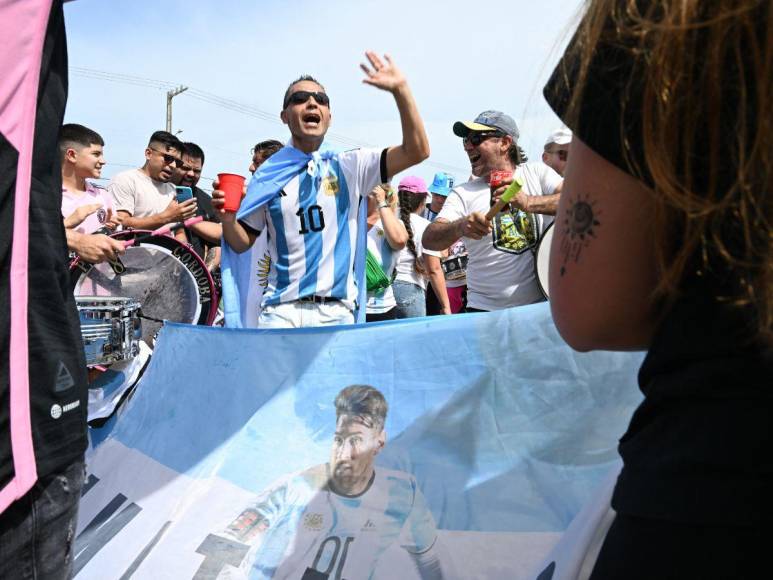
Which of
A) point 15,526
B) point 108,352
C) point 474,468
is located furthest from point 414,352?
point 108,352

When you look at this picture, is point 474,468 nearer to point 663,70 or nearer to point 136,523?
point 136,523

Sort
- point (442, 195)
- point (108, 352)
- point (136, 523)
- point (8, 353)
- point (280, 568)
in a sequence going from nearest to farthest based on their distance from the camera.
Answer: point (8, 353), point (280, 568), point (136, 523), point (108, 352), point (442, 195)

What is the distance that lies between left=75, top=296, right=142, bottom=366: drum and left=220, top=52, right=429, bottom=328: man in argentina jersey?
2.29 feet

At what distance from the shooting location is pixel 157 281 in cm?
495

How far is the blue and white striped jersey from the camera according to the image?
11.3ft

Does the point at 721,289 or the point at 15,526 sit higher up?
the point at 721,289

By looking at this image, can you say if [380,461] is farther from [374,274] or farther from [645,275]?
[374,274]

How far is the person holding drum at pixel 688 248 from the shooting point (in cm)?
66

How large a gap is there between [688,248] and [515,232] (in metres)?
3.05

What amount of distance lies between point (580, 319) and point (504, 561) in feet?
3.80

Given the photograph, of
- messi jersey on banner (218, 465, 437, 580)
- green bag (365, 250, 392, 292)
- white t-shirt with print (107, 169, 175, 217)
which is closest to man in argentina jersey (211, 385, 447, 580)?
messi jersey on banner (218, 465, 437, 580)

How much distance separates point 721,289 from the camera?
0.71 metres

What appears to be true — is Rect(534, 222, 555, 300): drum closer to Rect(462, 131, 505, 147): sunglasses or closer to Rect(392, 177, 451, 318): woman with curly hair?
Rect(462, 131, 505, 147): sunglasses

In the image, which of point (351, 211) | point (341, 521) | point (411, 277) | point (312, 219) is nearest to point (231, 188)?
point (312, 219)
